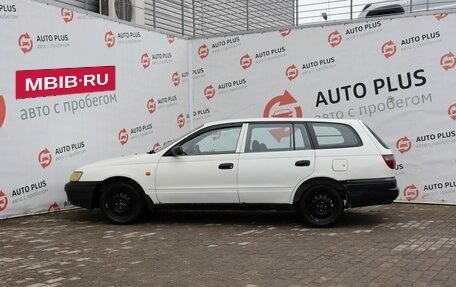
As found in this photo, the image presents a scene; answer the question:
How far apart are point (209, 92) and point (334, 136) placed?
4.98m

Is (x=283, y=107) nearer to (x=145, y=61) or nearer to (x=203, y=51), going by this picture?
(x=203, y=51)

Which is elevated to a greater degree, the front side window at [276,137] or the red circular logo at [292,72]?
the red circular logo at [292,72]

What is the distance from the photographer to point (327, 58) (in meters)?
10.8

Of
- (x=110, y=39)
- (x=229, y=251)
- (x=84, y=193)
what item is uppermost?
(x=110, y=39)

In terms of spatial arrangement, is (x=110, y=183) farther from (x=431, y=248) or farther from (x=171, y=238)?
(x=431, y=248)

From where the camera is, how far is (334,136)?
768 cm

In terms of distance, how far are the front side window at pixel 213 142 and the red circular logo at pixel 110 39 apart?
3549 millimetres

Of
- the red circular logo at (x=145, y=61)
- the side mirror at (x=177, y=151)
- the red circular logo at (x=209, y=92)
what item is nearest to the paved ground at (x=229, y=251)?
the side mirror at (x=177, y=151)

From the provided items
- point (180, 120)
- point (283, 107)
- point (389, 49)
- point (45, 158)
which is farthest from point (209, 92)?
point (45, 158)

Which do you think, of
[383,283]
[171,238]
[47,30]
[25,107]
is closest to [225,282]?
[383,283]

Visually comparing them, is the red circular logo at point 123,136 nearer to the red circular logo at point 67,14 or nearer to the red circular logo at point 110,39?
the red circular logo at point 110,39

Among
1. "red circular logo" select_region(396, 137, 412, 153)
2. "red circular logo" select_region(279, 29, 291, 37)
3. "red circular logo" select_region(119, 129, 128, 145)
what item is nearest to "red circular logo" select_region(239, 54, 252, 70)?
"red circular logo" select_region(279, 29, 291, 37)

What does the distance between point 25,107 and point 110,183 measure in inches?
86.9

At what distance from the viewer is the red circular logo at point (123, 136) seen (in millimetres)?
10555
